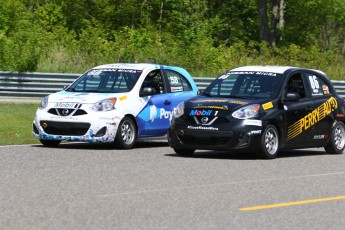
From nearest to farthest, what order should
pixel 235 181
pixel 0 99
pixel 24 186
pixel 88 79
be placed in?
pixel 24 186 → pixel 235 181 → pixel 88 79 → pixel 0 99

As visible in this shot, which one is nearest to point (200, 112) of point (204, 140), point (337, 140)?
point (204, 140)

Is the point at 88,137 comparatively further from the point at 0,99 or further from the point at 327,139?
the point at 0,99

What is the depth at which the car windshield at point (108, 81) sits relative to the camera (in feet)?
62.8

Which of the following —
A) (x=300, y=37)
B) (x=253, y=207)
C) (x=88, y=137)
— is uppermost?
(x=253, y=207)

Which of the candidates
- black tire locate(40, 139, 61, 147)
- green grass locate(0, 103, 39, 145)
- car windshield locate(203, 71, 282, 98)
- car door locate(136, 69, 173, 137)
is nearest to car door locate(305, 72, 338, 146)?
car windshield locate(203, 71, 282, 98)

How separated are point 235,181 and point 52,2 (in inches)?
1885

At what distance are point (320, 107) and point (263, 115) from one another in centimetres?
187

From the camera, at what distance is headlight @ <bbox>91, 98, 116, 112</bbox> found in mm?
18203

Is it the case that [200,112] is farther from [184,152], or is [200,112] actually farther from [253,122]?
[184,152]

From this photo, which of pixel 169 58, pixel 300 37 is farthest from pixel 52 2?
pixel 169 58

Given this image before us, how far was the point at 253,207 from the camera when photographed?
10.7 m

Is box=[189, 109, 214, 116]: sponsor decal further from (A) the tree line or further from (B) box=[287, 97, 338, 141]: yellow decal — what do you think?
(A) the tree line

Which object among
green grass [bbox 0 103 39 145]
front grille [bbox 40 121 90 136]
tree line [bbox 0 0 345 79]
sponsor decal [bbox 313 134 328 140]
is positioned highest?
sponsor decal [bbox 313 134 328 140]

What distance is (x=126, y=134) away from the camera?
18562 millimetres
